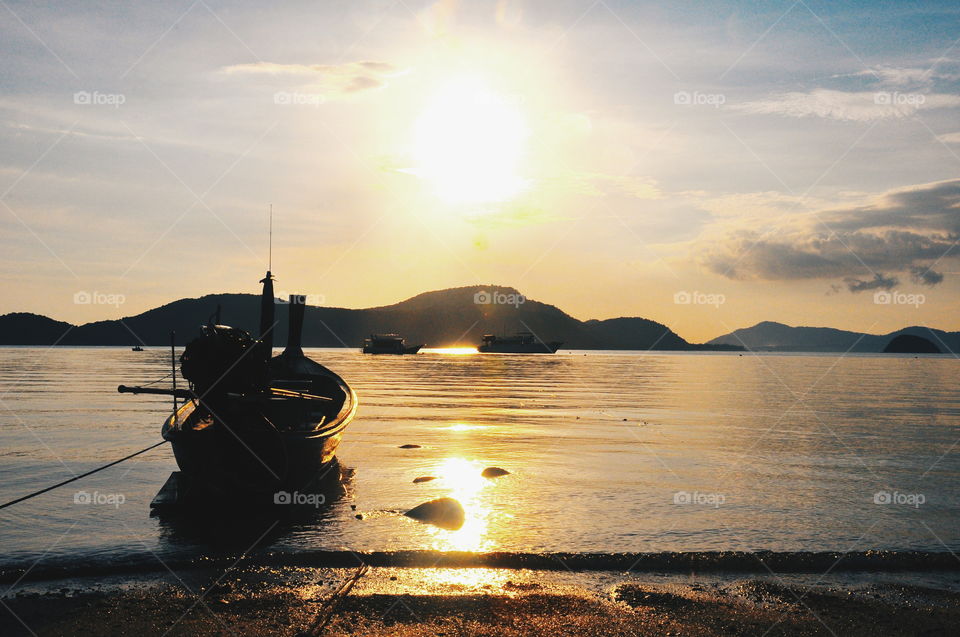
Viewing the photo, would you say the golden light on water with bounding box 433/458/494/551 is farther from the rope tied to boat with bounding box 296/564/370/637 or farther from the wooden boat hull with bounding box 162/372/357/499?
the wooden boat hull with bounding box 162/372/357/499

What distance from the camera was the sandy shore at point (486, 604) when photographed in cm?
1220

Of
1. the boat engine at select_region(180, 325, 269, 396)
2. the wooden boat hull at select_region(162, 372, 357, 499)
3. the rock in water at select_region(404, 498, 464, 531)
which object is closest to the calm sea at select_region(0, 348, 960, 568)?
the rock in water at select_region(404, 498, 464, 531)

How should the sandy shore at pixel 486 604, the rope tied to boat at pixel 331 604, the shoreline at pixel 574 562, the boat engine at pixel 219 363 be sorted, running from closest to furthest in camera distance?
the rope tied to boat at pixel 331 604
the sandy shore at pixel 486 604
the shoreline at pixel 574 562
the boat engine at pixel 219 363

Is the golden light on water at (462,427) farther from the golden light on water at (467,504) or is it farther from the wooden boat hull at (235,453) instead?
the wooden boat hull at (235,453)

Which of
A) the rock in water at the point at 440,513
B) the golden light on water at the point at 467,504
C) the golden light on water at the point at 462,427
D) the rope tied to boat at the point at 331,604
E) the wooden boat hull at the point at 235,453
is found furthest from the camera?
the golden light on water at the point at 462,427

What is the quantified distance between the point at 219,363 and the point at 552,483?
1186 centimetres

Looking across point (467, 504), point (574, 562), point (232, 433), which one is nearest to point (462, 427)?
point (467, 504)

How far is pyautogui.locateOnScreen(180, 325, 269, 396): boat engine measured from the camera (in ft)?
68.4

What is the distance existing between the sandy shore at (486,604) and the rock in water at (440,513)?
3802 millimetres

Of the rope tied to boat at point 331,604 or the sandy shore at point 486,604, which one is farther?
the sandy shore at point 486,604

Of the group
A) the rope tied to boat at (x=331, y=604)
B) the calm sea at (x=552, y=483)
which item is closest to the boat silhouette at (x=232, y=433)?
the calm sea at (x=552, y=483)

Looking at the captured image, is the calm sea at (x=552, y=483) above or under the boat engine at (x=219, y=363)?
under

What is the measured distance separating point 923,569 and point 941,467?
15555 mm

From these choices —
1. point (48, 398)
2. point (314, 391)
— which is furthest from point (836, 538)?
point (48, 398)
